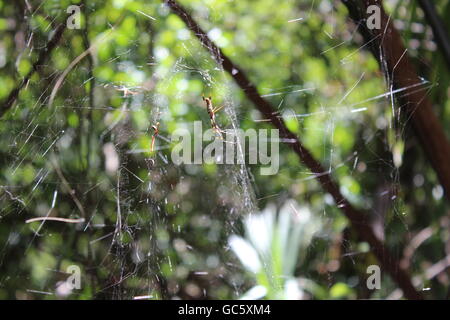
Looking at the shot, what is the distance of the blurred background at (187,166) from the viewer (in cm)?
66

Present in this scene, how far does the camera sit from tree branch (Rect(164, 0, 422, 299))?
662mm

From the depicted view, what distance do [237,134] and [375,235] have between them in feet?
0.80

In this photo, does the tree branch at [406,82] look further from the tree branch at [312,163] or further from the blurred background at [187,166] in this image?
the tree branch at [312,163]

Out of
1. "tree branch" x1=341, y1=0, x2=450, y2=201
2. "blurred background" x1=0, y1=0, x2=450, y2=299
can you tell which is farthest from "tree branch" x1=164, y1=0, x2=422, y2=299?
"tree branch" x1=341, y1=0, x2=450, y2=201

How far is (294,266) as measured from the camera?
2.35ft

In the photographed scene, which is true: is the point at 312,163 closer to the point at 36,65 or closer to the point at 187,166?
the point at 187,166

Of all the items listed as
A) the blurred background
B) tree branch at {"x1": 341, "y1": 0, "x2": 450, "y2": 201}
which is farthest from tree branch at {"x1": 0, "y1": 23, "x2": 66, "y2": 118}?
tree branch at {"x1": 341, "y1": 0, "x2": 450, "y2": 201}

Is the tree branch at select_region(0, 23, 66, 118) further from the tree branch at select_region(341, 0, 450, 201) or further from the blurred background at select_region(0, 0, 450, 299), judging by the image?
the tree branch at select_region(341, 0, 450, 201)

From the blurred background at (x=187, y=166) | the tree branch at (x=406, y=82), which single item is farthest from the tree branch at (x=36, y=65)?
the tree branch at (x=406, y=82)

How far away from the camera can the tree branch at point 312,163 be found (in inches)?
26.0

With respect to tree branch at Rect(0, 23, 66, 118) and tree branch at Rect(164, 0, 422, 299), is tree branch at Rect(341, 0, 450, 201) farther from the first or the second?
tree branch at Rect(0, 23, 66, 118)

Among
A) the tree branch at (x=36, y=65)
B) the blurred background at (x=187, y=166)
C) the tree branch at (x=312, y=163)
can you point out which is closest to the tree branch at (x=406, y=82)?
the blurred background at (x=187, y=166)

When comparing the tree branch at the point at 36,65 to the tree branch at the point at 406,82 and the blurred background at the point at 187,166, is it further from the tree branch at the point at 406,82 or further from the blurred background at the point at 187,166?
the tree branch at the point at 406,82
